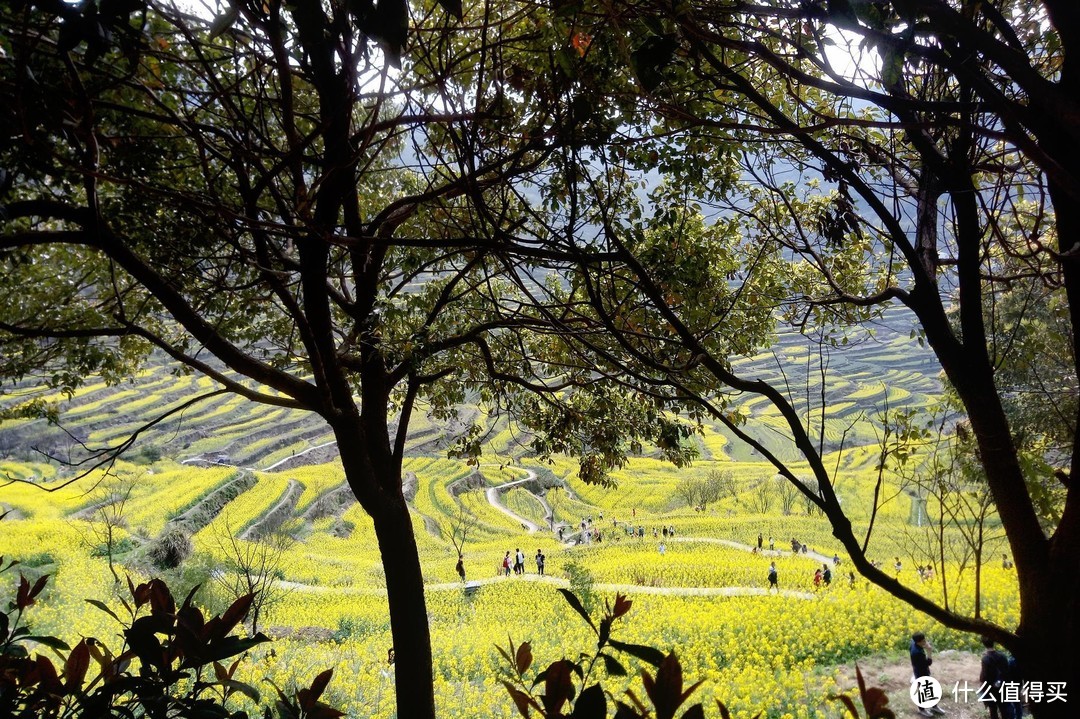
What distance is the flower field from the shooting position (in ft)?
21.5

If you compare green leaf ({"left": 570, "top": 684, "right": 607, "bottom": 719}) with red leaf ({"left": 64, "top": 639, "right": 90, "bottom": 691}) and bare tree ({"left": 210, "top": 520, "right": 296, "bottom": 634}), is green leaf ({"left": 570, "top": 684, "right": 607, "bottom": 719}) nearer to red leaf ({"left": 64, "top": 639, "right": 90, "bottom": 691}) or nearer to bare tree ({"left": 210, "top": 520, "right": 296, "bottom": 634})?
red leaf ({"left": 64, "top": 639, "right": 90, "bottom": 691})

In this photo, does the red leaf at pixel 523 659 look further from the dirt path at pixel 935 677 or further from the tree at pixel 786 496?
the tree at pixel 786 496

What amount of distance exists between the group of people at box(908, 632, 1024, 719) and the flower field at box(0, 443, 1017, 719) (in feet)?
1.79

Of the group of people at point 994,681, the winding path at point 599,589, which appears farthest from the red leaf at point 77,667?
the winding path at point 599,589

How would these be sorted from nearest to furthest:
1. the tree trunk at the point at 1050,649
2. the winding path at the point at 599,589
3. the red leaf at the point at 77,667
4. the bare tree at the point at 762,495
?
1. the red leaf at the point at 77,667
2. the tree trunk at the point at 1050,649
3. the winding path at the point at 599,589
4. the bare tree at the point at 762,495

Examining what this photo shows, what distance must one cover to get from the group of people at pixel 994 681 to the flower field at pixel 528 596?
55 cm

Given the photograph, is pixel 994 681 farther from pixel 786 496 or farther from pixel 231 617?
pixel 786 496

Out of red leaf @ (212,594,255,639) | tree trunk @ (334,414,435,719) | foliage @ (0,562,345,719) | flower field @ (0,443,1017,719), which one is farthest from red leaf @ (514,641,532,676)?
tree trunk @ (334,414,435,719)

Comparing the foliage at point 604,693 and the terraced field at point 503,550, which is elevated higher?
the foliage at point 604,693

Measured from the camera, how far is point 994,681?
10.0 ft

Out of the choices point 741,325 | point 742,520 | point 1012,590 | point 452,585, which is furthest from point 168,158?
point 742,520

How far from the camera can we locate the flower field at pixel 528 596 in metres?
6.56

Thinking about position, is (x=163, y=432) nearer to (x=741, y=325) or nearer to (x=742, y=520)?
(x=742, y=520)

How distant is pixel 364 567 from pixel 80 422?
25203mm
